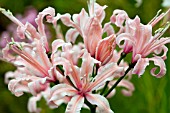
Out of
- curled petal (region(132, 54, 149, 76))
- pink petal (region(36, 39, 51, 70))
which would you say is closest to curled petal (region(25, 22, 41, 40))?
pink petal (region(36, 39, 51, 70))

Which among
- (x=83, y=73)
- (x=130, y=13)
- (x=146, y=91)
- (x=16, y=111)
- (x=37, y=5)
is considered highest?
(x=37, y=5)

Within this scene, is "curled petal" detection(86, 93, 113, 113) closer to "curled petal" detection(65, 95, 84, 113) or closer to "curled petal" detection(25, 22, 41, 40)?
"curled petal" detection(65, 95, 84, 113)

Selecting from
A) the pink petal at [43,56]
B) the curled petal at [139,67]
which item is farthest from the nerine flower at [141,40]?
the pink petal at [43,56]

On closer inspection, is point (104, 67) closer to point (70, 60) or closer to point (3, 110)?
point (70, 60)

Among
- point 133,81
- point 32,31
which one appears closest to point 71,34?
point 32,31

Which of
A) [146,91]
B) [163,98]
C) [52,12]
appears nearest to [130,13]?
[146,91]

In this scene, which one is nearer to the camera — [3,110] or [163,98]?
[163,98]
